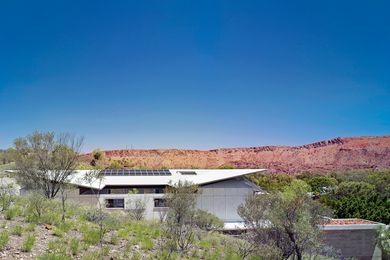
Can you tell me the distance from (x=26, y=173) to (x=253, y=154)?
10096 cm

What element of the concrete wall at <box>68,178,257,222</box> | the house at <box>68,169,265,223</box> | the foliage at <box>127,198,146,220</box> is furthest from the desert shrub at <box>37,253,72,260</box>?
the concrete wall at <box>68,178,257,222</box>

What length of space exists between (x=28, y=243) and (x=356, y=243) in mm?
22449

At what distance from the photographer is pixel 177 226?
1429 centimetres

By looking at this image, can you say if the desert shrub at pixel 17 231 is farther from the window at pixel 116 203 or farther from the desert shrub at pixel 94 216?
the window at pixel 116 203

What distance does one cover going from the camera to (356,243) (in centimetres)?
2545

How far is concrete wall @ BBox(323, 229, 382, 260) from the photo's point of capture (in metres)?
25.1

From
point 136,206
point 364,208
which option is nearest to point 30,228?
point 136,206

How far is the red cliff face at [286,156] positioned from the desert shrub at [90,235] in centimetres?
8855

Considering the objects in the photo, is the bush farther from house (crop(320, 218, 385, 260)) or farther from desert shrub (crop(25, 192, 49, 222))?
house (crop(320, 218, 385, 260))

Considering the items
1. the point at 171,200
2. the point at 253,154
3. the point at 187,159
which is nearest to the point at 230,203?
the point at 171,200

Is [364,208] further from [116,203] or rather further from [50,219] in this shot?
[50,219]

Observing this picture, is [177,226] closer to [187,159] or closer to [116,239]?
[116,239]

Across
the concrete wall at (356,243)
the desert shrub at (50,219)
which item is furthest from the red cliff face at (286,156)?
the desert shrub at (50,219)

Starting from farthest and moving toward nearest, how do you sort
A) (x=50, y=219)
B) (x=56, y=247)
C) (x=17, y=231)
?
(x=50, y=219)
(x=17, y=231)
(x=56, y=247)
